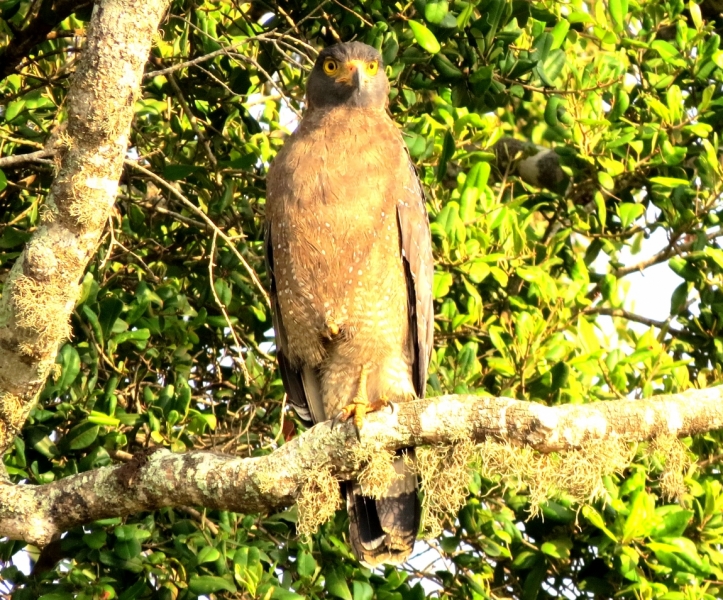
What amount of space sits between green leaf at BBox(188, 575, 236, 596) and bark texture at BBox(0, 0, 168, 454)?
820 mm

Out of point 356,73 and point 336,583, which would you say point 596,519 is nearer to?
point 336,583

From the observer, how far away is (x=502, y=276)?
173 inches

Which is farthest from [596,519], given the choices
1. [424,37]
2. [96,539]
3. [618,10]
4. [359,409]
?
[618,10]

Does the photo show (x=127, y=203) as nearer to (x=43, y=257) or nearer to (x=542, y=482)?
(x=43, y=257)

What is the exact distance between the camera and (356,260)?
429 centimetres

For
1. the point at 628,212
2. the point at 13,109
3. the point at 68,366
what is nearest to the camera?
the point at 68,366

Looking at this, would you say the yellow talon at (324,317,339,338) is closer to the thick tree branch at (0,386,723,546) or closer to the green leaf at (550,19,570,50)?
the thick tree branch at (0,386,723,546)

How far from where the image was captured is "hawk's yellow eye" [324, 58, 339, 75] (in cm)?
447

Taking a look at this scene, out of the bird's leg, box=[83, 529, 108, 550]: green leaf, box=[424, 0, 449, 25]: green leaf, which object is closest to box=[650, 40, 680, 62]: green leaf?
box=[424, 0, 449, 25]: green leaf

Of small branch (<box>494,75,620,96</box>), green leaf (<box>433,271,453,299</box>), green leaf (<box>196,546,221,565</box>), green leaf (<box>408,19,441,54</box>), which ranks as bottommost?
green leaf (<box>196,546,221,565</box>)

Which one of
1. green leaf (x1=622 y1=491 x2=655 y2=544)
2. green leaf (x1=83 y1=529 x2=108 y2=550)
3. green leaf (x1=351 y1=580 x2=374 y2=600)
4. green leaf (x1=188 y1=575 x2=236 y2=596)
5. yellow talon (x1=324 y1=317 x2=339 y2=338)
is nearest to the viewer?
green leaf (x1=188 y1=575 x2=236 y2=596)

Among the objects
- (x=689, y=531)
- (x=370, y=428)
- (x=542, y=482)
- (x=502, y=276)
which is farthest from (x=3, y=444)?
(x=689, y=531)

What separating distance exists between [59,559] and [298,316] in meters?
1.37

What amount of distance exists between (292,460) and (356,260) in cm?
110
